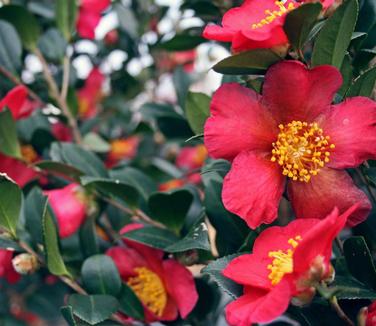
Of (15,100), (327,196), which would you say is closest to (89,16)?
(15,100)

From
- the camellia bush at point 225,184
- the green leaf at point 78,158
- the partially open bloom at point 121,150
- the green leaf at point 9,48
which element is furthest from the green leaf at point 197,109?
the partially open bloom at point 121,150

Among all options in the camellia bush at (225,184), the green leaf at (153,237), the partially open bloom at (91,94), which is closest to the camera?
the camellia bush at (225,184)

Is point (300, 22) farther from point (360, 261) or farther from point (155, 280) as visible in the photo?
point (155, 280)

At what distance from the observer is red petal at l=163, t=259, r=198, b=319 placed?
93 cm

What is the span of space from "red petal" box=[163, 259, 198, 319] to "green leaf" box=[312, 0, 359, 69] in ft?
1.28

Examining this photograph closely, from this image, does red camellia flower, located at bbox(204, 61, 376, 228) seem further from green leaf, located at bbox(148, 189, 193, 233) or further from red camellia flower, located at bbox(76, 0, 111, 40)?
red camellia flower, located at bbox(76, 0, 111, 40)

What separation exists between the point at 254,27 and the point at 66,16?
2.10 feet

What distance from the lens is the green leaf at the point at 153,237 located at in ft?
3.04

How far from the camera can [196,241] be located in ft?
2.72

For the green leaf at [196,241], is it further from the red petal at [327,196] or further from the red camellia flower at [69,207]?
the red camellia flower at [69,207]

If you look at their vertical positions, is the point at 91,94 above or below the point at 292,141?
below

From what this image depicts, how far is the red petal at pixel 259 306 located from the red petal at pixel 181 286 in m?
0.24

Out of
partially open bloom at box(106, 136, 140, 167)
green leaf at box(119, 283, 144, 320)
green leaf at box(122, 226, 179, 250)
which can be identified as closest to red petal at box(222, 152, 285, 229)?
green leaf at box(122, 226, 179, 250)

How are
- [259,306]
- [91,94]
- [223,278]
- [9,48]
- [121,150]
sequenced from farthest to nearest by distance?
1. [91,94]
2. [121,150]
3. [9,48]
4. [223,278]
5. [259,306]
